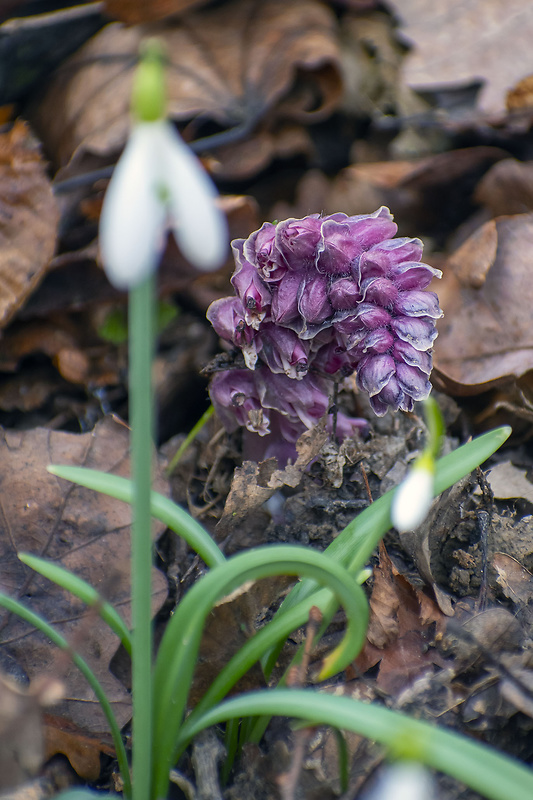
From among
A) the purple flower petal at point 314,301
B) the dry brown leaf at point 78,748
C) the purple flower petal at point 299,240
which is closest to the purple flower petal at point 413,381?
the purple flower petal at point 314,301

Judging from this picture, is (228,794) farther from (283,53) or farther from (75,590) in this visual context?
(283,53)

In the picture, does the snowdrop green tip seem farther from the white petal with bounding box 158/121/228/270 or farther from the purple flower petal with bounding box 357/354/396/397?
the purple flower petal with bounding box 357/354/396/397

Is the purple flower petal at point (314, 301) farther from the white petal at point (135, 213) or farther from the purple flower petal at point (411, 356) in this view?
the white petal at point (135, 213)

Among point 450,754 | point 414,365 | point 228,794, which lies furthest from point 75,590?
point 414,365

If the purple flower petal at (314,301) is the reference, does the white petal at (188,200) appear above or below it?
above

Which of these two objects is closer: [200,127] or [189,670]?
[189,670]
